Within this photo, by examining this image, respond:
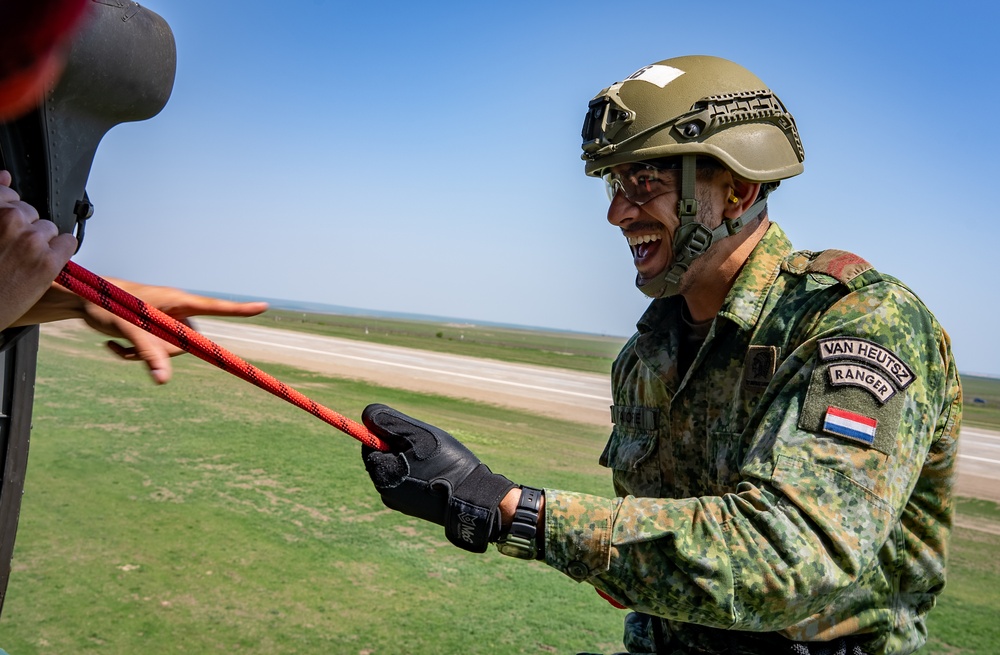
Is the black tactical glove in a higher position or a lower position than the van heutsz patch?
lower

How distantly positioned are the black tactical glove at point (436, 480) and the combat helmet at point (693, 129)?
3.20 feet

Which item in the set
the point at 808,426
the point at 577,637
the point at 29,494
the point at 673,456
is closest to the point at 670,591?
the point at 808,426

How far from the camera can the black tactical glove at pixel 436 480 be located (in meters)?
1.83

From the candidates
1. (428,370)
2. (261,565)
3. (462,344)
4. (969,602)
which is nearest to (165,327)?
(261,565)

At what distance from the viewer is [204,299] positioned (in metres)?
2.67

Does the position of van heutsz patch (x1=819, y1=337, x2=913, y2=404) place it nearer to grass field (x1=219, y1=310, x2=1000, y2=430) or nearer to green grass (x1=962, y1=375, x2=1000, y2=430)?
grass field (x1=219, y1=310, x2=1000, y2=430)

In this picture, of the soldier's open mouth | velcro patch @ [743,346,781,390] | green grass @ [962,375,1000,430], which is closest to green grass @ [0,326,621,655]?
the soldier's open mouth

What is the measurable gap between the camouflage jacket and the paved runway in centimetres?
1014

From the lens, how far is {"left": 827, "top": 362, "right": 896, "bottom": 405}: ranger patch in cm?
176

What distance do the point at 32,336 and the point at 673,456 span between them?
2.22 metres

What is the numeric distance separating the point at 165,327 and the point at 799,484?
162cm

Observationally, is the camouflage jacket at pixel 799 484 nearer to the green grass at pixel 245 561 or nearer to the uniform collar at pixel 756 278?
the uniform collar at pixel 756 278

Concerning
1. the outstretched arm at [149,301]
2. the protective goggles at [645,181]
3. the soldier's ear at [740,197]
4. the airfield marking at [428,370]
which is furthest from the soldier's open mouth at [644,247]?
the airfield marking at [428,370]

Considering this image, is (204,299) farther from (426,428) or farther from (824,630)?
(824,630)
